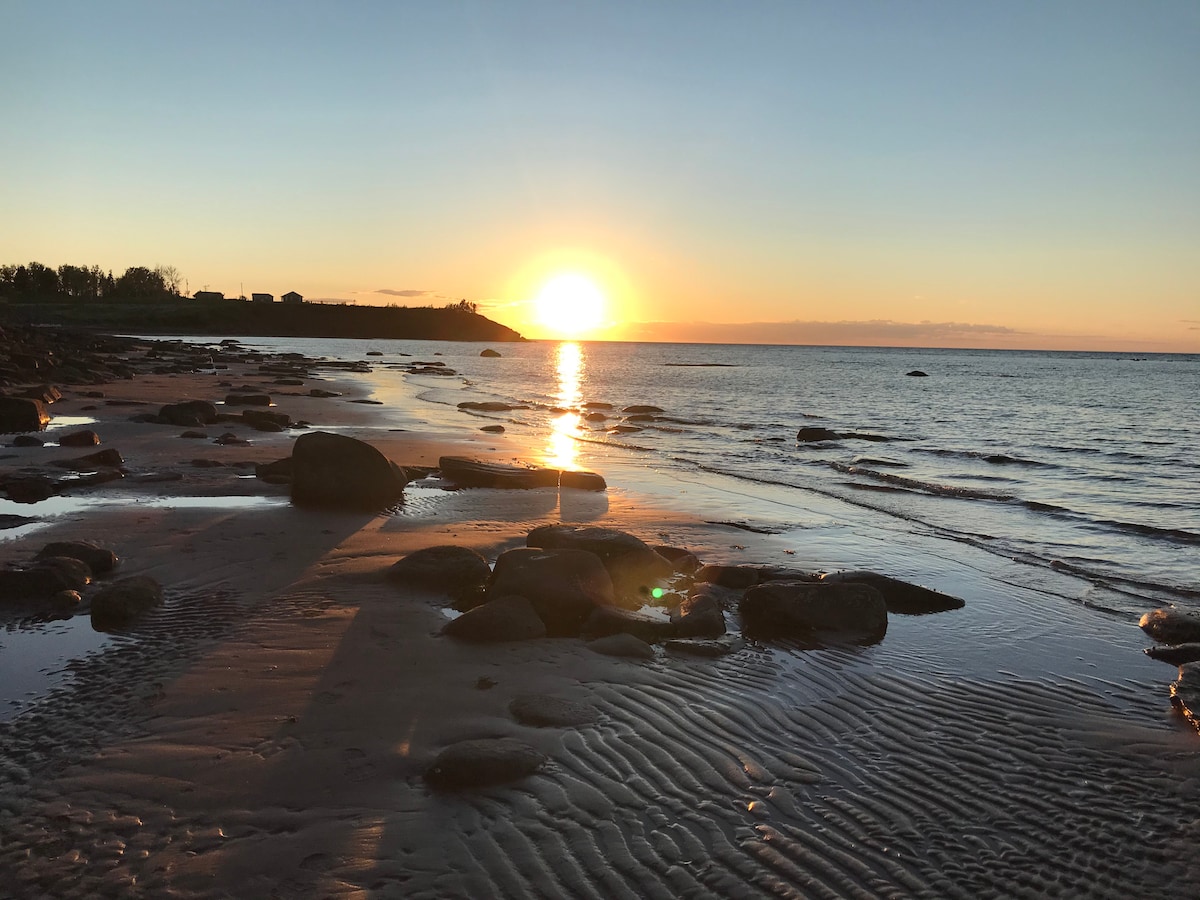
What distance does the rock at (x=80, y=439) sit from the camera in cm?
1630

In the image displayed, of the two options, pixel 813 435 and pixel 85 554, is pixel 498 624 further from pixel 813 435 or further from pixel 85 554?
pixel 813 435

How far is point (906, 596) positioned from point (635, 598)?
3196 millimetres

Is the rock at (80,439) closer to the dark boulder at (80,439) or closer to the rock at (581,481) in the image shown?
the dark boulder at (80,439)

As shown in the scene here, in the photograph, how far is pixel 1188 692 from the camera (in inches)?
269

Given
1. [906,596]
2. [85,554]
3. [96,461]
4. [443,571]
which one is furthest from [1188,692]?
[96,461]

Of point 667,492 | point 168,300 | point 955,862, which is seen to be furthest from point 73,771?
point 168,300

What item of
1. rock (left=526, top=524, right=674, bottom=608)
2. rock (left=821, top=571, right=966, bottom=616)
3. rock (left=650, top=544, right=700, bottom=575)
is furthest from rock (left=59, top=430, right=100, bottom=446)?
rock (left=821, top=571, right=966, bottom=616)

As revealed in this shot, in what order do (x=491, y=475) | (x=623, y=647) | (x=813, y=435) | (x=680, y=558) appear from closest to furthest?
(x=623, y=647)
(x=680, y=558)
(x=491, y=475)
(x=813, y=435)

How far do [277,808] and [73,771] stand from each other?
52.8 inches

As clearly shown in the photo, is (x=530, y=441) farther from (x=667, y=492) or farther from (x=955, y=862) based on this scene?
(x=955, y=862)

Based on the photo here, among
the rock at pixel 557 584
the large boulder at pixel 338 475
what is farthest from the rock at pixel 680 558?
the large boulder at pixel 338 475

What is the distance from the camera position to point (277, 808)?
445cm

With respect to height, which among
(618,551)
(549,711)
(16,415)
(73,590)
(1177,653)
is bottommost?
(1177,653)

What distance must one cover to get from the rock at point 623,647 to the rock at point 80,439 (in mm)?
13894
